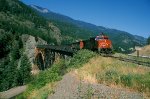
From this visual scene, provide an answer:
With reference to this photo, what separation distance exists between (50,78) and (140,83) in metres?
10.4

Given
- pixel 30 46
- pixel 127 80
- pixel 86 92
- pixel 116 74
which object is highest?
pixel 116 74

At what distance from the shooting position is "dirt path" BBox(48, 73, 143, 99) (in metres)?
15.9

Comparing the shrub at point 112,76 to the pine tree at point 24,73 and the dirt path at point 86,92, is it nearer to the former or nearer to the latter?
the dirt path at point 86,92

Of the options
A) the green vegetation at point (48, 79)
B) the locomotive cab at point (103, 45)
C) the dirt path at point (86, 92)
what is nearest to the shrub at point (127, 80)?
the dirt path at point (86, 92)

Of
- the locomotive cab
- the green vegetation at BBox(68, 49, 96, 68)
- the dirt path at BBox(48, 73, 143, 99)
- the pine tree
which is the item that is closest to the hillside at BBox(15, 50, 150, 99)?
the dirt path at BBox(48, 73, 143, 99)

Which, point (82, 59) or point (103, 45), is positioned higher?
point (103, 45)

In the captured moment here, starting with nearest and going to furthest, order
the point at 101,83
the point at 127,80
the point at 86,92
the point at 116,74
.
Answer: the point at 86,92
the point at 127,80
the point at 101,83
the point at 116,74

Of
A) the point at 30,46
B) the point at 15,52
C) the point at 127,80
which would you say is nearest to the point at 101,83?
the point at 127,80

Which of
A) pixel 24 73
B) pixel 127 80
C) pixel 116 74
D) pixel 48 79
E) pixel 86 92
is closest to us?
pixel 86 92

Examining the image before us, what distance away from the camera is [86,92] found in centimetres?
1753

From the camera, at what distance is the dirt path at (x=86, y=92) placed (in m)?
15.9

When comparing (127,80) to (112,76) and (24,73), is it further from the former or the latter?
(24,73)

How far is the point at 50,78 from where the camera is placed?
2570cm

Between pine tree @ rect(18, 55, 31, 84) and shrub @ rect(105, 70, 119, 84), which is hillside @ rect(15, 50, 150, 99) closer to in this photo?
shrub @ rect(105, 70, 119, 84)
